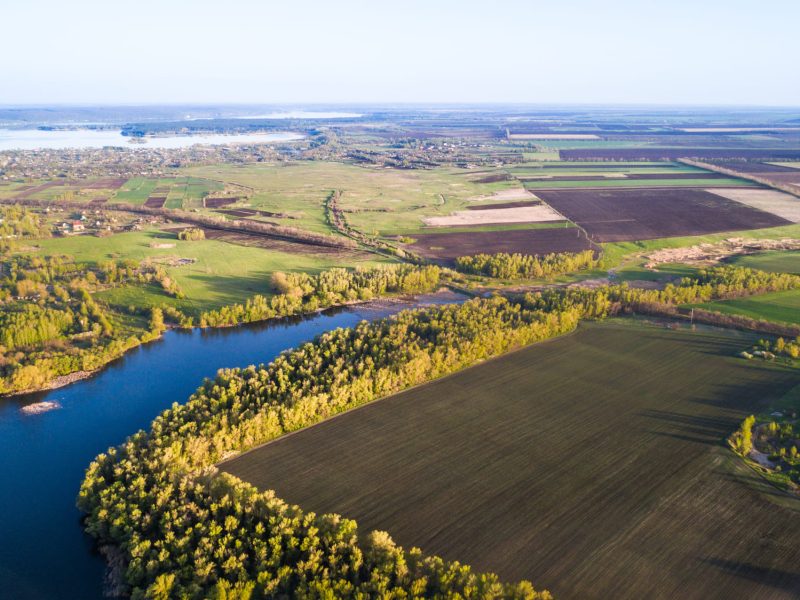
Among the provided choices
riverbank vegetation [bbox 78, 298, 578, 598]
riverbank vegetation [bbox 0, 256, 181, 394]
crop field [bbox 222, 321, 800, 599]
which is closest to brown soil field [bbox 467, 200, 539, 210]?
riverbank vegetation [bbox 0, 256, 181, 394]

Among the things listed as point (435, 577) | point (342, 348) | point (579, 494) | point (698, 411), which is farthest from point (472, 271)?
point (435, 577)

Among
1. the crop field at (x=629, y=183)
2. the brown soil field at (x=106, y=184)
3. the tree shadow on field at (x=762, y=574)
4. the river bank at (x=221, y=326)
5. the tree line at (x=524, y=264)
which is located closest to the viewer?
the tree shadow on field at (x=762, y=574)

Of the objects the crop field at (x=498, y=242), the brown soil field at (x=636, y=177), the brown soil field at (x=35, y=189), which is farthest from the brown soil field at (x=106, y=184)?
the brown soil field at (x=636, y=177)

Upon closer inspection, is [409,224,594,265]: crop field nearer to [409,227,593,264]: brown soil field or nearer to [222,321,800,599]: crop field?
[409,227,593,264]: brown soil field

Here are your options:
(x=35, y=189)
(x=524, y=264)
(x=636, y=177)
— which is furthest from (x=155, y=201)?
(x=636, y=177)

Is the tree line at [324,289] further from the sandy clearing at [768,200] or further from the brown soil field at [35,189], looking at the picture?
the brown soil field at [35,189]

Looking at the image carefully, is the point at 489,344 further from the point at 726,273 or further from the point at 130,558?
the point at 726,273

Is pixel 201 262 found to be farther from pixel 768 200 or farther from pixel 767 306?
pixel 768 200
